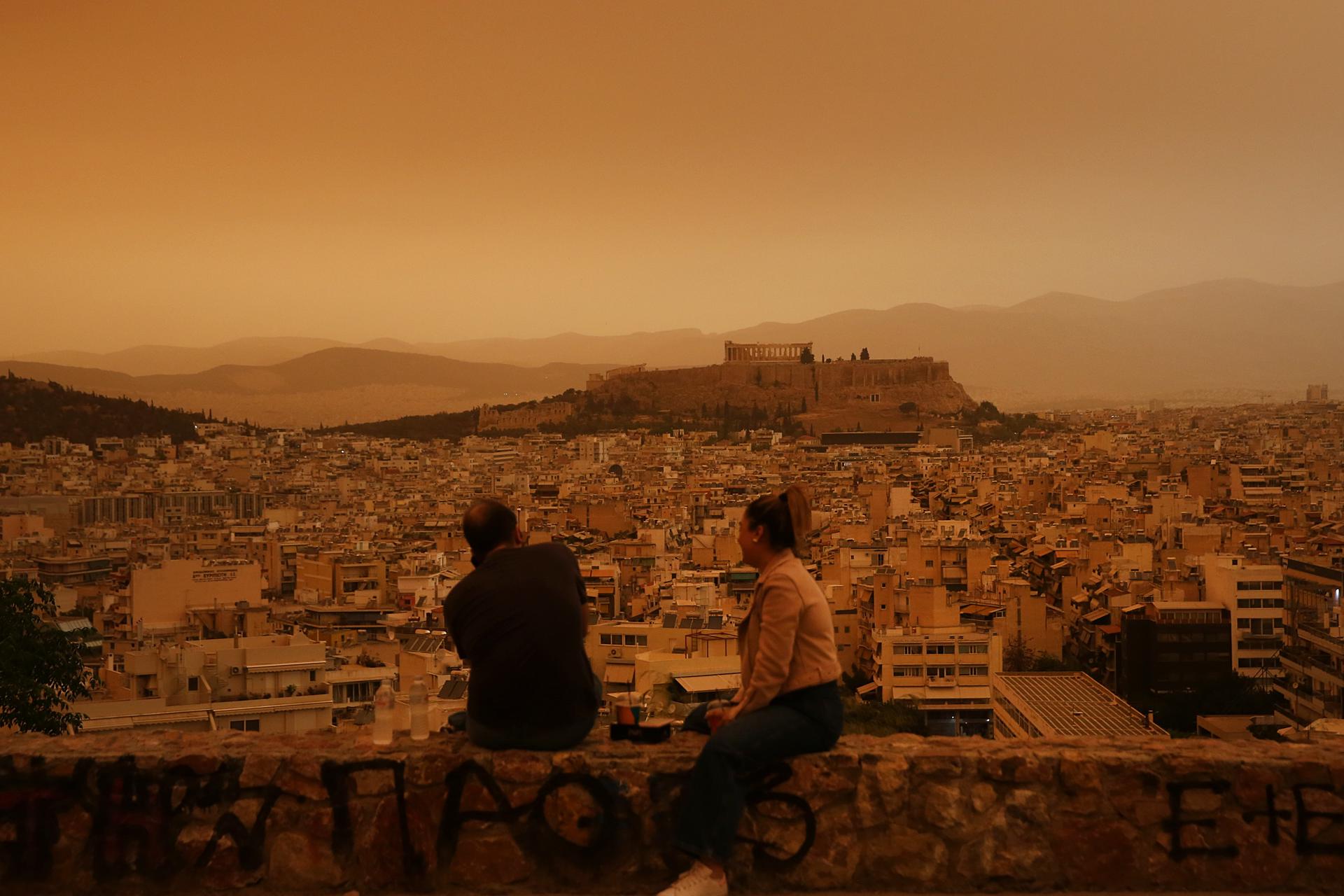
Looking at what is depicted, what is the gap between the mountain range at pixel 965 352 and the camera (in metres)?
24.9

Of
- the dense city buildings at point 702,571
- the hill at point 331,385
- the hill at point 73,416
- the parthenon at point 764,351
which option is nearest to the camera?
the dense city buildings at point 702,571

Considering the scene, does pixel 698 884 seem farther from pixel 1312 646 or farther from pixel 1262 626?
pixel 1262 626

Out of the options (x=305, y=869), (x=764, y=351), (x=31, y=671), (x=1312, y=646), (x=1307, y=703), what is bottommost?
(x=1307, y=703)

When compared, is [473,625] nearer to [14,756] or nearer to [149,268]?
[14,756]

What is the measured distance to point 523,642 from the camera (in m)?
2.63

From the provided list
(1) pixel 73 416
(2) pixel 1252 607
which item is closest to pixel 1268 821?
(2) pixel 1252 607

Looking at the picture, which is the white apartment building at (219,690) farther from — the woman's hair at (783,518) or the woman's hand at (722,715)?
the woman's hair at (783,518)

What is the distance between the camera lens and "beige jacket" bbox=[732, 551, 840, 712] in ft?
8.41

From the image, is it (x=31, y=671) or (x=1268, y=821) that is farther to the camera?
(x=31, y=671)

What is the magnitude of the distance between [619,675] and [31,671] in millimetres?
3969

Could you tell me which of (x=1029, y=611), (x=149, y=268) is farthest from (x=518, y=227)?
(x=1029, y=611)

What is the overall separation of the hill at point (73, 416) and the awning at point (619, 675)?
605 inches

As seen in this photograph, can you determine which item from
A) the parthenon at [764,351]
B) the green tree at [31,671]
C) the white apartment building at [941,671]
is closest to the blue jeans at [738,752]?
the green tree at [31,671]

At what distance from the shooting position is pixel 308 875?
8.41 ft
